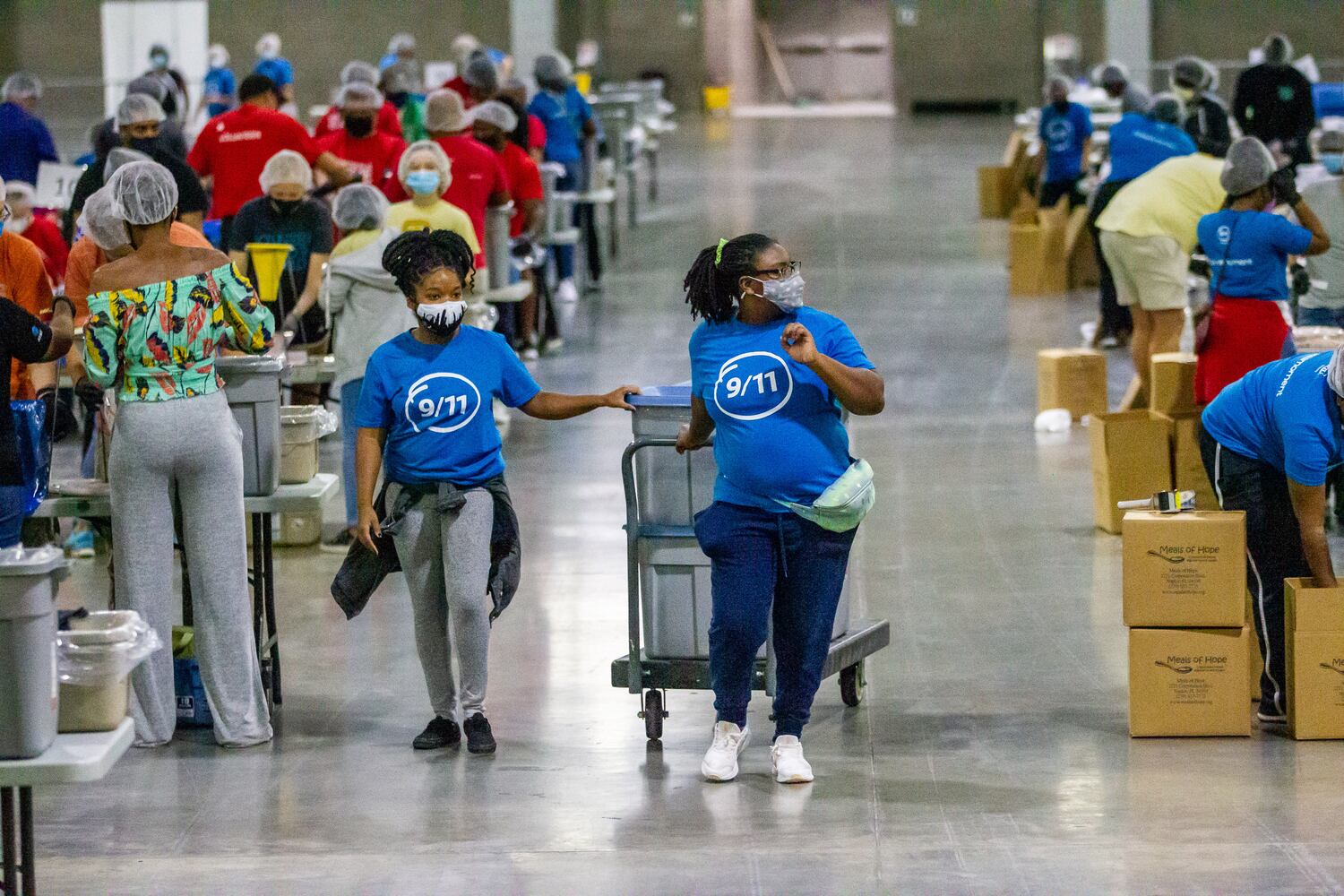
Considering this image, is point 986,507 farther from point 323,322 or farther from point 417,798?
point 417,798

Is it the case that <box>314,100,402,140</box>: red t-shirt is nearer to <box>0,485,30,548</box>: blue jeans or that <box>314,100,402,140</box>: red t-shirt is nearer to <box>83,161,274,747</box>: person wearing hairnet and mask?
Answer: <box>83,161,274,747</box>: person wearing hairnet and mask

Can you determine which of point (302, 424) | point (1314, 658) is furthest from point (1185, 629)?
point (302, 424)

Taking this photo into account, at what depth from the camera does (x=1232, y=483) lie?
593 centimetres

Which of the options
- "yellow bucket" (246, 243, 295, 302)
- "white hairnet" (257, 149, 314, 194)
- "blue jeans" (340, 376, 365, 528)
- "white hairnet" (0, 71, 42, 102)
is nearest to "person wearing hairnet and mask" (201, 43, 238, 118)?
"white hairnet" (0, 71, 42, 102)

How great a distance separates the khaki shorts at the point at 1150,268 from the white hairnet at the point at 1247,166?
7.20ft

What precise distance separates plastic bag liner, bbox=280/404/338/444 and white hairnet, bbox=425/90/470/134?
515 cm

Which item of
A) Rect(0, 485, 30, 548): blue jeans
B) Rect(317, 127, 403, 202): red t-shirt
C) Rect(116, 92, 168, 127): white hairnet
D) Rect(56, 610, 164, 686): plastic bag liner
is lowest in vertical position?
Rect(56, 610, 164, 686): plastic bag liner

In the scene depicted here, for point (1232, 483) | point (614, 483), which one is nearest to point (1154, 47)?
point (614, 483)

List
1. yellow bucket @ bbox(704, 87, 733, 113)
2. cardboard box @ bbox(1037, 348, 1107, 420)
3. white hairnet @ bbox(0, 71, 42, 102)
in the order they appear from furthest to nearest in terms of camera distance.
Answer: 1. yellow bucket @ bbox(704, 87, 733, 113)
2. white hairnet @ bbox(0, 71, 42, 102)
3. cardboard box @ bbox(1037, 348, 1107, 420)

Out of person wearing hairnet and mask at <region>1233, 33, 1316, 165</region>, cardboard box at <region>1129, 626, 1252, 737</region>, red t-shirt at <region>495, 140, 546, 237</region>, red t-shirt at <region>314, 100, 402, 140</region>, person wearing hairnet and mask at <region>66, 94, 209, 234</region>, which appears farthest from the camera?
person wearing hairnet and mask at <region>1233, 33, 1316, 165</region>

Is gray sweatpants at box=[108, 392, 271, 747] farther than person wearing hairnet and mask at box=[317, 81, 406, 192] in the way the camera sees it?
No

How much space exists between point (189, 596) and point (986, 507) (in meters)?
4.22

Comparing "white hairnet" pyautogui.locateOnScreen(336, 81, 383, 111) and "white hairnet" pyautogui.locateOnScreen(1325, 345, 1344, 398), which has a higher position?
"white hairnet" pyautogui.locateOnScreen(336, 81, 383, 111)

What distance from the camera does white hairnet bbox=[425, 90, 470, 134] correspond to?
11359 mm
